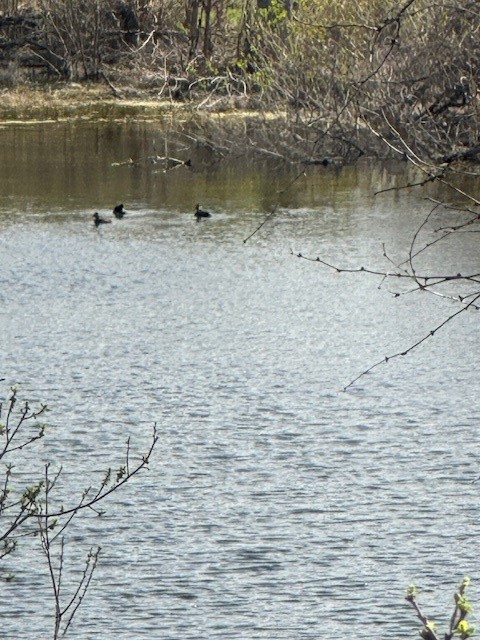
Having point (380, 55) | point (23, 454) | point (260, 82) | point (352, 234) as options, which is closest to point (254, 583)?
point (23, 454)

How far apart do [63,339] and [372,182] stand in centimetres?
1042

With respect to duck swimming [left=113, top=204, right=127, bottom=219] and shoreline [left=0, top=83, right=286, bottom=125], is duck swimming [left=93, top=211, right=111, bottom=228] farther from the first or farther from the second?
shoreline [left=0, top=83, right=286, bottom=125]

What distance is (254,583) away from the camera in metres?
7.18

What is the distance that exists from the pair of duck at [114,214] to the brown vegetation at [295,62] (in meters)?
2.67

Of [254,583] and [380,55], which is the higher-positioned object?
[380,55]

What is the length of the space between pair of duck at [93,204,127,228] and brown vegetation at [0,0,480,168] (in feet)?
8.75

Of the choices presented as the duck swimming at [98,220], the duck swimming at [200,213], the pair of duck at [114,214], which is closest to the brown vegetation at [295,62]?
the duck swimming at [200,213]

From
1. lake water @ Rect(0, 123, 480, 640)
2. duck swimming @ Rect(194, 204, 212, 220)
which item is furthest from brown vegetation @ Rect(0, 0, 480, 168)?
duck swimming @ Rect(194, 204, 212, 220)

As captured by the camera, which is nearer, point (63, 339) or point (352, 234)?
point (63, 339)

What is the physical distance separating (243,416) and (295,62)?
13.8 m

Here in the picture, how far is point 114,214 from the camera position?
18703mm

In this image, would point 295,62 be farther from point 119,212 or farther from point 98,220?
point 98,220

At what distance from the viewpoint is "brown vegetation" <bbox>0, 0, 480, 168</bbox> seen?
62.8 ft

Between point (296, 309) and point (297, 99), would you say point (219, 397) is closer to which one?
point (296, 309)
